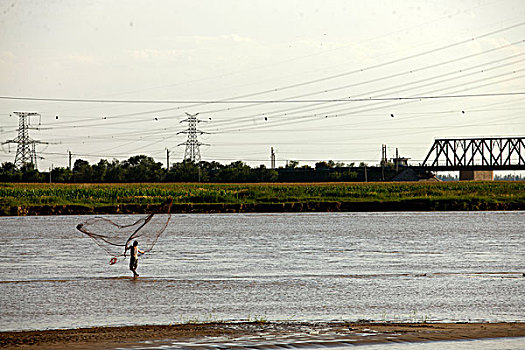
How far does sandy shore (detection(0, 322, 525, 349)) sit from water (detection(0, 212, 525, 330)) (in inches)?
30.6

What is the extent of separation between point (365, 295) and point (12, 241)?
23039 mm

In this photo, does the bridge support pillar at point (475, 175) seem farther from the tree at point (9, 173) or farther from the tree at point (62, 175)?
the tree at point (9, 173)

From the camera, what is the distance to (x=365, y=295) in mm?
18766

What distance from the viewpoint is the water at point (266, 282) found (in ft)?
53.7

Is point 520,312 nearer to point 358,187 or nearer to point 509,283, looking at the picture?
point 509,283

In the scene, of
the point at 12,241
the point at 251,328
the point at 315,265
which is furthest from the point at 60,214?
the point at 251,328

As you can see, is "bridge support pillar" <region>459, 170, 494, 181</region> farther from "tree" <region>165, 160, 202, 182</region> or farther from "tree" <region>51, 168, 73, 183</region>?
"tree" <region>51, 168, 73, 183</region>

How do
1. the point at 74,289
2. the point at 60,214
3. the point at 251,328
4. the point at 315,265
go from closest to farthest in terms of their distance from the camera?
the point at 251,328 → the point at 74,289 → the point at 315,265 → the point at 60,214

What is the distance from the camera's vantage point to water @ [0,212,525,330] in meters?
16.4

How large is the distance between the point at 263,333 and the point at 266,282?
7165 mm

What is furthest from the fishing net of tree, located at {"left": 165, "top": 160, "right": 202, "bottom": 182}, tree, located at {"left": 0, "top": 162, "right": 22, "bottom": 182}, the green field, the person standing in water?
tree, located at {"left": 0, "top": 162, "right": 22, "bottom": 182}

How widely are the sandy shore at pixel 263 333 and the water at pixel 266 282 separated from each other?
2.55ft

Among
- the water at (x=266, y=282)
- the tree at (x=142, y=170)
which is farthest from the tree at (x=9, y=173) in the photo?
the water at (x=266, y=282)

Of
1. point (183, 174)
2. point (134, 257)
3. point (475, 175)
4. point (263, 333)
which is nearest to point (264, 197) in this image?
point (134, 257)
